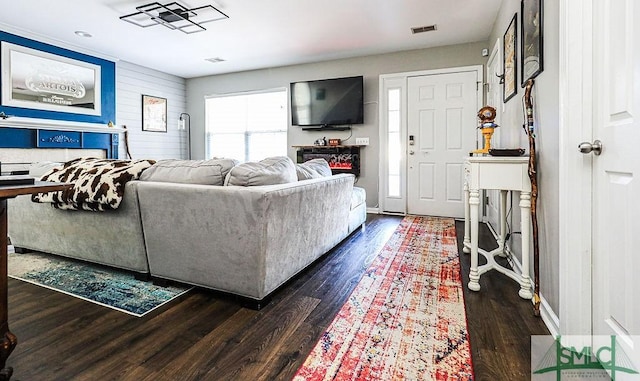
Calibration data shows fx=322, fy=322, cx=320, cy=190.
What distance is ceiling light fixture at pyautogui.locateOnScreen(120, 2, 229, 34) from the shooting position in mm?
3613

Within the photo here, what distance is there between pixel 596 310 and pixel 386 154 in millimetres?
4035

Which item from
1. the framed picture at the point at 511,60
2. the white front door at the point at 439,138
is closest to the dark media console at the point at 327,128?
the white front door at the point at 439,138

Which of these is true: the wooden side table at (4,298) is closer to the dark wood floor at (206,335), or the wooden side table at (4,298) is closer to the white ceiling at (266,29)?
the dark wood floor at (206,335)

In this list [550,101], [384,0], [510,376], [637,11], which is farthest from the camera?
[384,0]

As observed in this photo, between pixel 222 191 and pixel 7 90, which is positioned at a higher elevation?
pixel 7 90

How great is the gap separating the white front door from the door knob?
3426 mm

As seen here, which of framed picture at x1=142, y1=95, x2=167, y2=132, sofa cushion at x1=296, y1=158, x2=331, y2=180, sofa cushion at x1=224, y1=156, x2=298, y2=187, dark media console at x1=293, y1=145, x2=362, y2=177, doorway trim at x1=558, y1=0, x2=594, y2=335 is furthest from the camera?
framed picture at x1=142, y1=95, x2=167, y2=132

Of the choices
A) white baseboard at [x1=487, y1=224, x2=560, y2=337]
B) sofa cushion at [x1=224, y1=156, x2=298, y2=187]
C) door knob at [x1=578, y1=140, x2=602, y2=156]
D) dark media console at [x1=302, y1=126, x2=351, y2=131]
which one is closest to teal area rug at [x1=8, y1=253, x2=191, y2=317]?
sofa cushion at [x1=224, y1=156, x2=298, y2=187]

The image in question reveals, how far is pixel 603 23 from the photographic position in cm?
126

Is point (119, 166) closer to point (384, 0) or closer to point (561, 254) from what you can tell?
point (561, 254)

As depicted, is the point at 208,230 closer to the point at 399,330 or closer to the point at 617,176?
the point at 399,330

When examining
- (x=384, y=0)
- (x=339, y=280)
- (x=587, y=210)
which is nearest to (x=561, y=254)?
(x=587, y=210)

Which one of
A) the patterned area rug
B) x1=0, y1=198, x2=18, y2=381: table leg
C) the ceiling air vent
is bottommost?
the patterned area rug

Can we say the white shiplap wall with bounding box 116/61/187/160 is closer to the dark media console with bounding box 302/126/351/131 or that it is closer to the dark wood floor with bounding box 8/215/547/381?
the dark media console with bounding box 302/126/351/131
